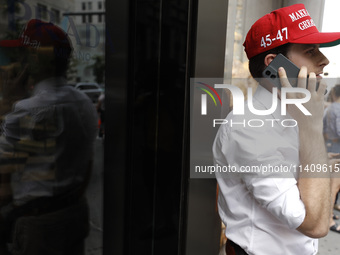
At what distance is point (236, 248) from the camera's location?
1.24m

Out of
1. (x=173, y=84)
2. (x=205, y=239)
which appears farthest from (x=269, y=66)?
(x=205, y=239)

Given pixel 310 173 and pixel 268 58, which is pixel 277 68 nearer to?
pixel 268 58

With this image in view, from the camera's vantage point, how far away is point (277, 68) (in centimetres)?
119

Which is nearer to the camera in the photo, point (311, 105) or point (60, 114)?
point (311, 105)

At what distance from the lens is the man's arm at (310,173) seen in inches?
41.3

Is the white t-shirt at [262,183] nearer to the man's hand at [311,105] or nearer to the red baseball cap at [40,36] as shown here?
the man's hand at [311,105]

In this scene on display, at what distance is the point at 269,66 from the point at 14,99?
113 centimetres

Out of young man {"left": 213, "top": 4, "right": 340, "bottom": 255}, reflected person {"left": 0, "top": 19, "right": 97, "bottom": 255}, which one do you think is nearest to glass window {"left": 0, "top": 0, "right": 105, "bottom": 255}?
reflected person {"left": 0, "top": 19, "right": 97, "bottom": 255}

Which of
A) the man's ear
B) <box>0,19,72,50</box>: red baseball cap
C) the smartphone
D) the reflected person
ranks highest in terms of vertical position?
<box>0,19,72,50</box>: red baseball cap

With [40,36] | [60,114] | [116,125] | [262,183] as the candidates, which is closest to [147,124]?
[116,125]

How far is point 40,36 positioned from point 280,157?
1.12 meters

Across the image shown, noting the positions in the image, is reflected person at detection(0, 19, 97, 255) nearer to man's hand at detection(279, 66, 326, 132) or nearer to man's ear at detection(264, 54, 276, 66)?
man's ear at detection(264, 54, 276, 66)

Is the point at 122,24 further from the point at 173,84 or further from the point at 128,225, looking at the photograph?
the point at 128,225

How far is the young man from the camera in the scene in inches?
41.4
